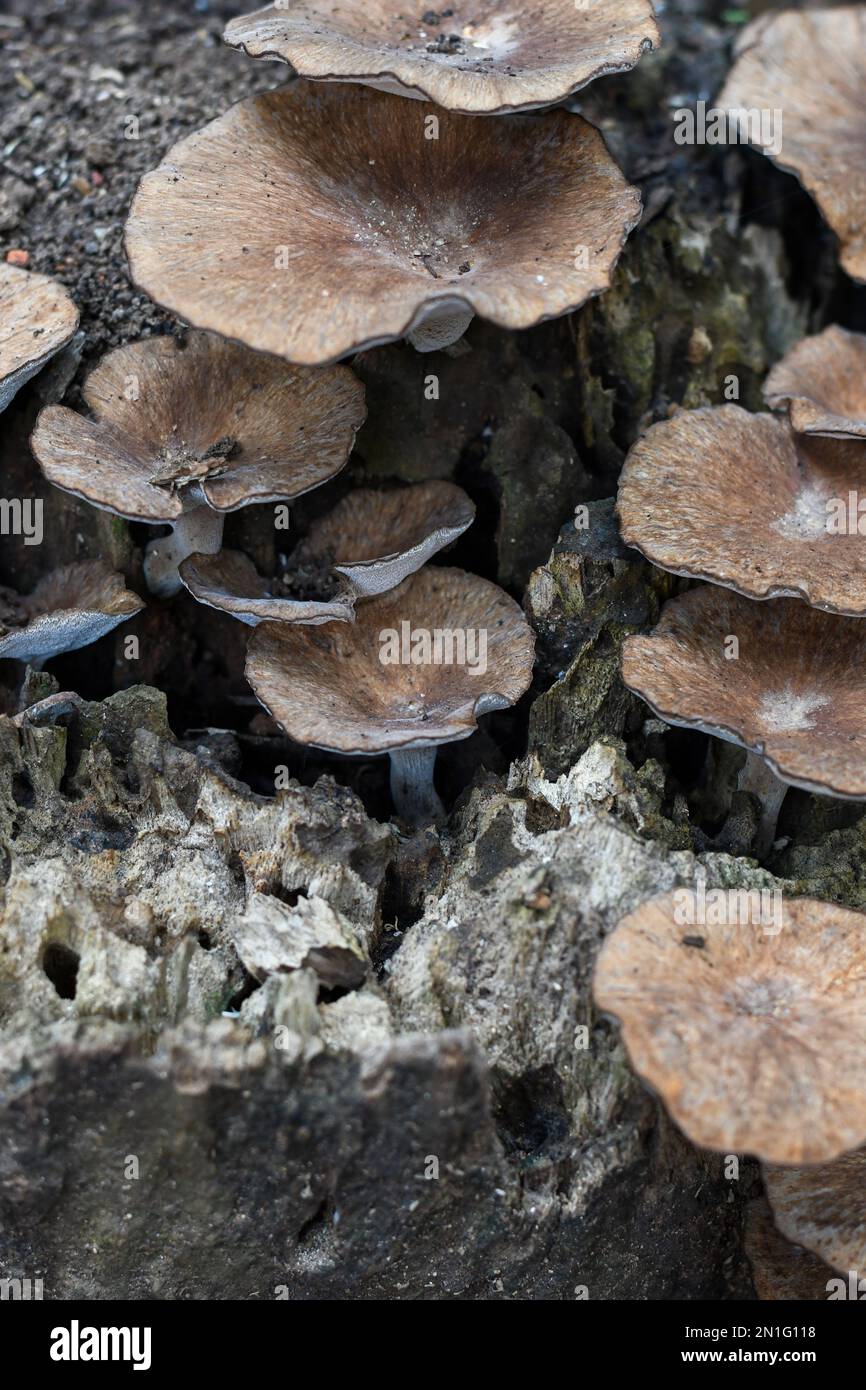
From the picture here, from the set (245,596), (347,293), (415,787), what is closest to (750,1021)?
(415,787)

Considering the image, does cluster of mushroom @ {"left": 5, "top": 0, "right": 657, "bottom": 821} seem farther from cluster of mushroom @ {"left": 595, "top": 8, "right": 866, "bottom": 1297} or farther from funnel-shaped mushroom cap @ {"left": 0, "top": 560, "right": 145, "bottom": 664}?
cluster of mushroom @ {"left": 595, "top": 8, "right": 866, "bottom": 1297}

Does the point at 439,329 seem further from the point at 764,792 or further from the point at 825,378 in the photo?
the point at 764,792

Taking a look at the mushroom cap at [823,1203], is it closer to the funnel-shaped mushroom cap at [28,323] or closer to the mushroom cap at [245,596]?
the mushroom cap at [245,596]

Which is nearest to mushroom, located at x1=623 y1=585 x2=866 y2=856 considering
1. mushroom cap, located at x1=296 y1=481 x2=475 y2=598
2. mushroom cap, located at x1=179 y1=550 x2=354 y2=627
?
mushroom cap, located at x1=296 y1=481 x2=475 y2=598

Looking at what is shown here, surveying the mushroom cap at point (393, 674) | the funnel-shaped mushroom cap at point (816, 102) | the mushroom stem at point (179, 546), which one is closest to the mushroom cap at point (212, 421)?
the mushroom stem at point (179, 546)

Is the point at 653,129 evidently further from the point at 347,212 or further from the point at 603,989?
the point at 603,989

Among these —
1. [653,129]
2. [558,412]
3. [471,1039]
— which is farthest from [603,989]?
[653,129]
